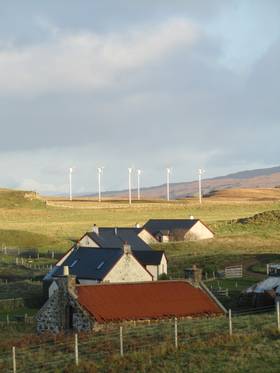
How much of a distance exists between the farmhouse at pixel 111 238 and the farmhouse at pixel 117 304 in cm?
3644

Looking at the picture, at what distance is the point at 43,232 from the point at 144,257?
5689 cm

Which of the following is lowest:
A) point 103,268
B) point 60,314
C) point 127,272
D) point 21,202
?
point 60,314

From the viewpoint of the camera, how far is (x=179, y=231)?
117750 millimetres

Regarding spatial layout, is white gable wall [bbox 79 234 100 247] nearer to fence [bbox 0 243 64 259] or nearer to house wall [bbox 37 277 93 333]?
fence [bbox 0 243 64 259]

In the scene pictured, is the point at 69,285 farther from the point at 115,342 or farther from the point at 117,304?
the point at 115,342

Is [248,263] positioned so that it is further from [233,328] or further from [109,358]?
[109,358]

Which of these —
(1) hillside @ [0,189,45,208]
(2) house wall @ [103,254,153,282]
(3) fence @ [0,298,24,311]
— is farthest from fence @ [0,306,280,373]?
(1) hillside @ [0,189,45,208]

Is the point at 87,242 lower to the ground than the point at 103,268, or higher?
higher

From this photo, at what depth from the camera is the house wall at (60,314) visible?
139ft

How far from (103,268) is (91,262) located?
8.08 ft

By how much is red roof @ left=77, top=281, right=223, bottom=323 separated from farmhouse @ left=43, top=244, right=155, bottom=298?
18.4 m

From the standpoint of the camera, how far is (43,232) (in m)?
134

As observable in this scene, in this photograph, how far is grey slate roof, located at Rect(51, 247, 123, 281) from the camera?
6500 centimetres

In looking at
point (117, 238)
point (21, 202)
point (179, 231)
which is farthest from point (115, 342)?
point (21, 202)
